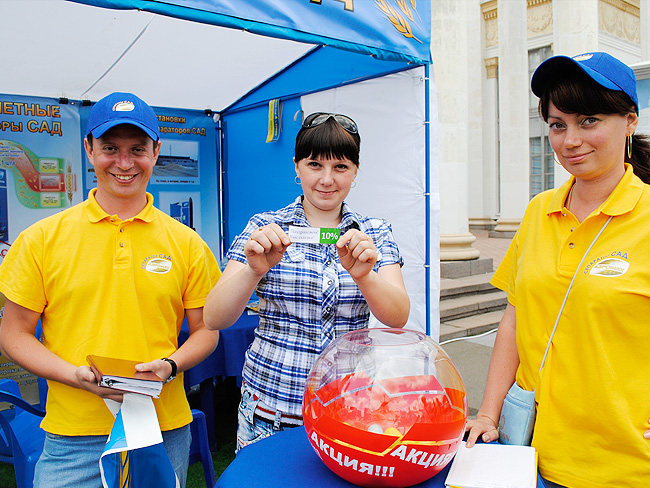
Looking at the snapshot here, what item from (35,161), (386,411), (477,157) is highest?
(477,157)

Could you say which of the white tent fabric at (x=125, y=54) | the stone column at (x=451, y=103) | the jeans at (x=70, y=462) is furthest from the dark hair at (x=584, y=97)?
the stone column at (x=451, y=103)

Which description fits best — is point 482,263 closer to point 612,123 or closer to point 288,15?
point 288,15

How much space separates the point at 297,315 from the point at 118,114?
0.88 meters

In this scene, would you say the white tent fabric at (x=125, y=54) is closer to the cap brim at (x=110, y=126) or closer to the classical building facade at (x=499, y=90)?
the cap brim at (x=110, y=126)

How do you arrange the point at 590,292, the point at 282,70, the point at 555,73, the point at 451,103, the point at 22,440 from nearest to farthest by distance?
the point at 590,292 → the point at 555,73 → the point at 22,440 → the point at 282,70 → the point at 451,103

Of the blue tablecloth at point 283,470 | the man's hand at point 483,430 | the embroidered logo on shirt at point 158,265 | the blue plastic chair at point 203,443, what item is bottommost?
the blue plastic chair at point 203,443

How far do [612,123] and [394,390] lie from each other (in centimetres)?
89

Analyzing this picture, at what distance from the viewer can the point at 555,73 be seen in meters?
1.29

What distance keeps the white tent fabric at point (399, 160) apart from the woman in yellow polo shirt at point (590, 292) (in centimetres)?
223

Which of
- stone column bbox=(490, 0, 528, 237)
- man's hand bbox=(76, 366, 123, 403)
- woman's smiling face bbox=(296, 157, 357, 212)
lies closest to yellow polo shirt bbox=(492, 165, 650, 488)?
woman's smiling face bbox=(296, 157, 357, 212)

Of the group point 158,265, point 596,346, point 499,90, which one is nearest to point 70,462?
point 158,265

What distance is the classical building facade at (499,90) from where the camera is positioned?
6.95m

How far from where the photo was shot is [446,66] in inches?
270

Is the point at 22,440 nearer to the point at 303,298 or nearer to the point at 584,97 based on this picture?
the point at 303,298
